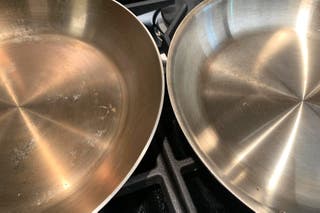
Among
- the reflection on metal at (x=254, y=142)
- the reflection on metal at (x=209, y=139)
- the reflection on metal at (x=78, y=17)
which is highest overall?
the reflection on metal at (x=78, y=17)

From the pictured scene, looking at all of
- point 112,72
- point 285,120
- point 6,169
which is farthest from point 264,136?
point 6,169

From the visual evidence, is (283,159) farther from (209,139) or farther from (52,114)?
(52,114)

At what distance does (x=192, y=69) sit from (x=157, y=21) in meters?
0.16

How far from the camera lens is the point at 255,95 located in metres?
0.53

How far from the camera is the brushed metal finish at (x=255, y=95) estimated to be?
1.44 feet

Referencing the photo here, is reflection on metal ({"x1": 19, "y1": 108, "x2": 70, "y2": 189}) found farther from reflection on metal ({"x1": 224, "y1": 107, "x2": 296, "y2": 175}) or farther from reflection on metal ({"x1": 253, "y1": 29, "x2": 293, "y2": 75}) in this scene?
reflection on metal ({"x1": 253, "y1": 29, "x2": 293, "y2": 75})

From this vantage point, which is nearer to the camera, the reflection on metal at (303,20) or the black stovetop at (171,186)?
the black stovetop at (171,186)

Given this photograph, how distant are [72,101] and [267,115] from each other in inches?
12.8

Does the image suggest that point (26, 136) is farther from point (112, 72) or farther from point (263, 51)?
point (263, 51)

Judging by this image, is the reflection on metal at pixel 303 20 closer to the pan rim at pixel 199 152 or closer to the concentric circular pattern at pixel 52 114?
the pan rim at pixel 199 152

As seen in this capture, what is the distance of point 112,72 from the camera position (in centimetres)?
56

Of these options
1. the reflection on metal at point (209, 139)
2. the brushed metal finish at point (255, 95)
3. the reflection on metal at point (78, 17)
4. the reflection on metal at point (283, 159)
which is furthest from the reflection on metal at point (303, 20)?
the reflection on metal at point (78, 17)

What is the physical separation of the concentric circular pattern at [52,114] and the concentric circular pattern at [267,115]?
0.54 ft

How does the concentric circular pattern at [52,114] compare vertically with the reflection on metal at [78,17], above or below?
below
